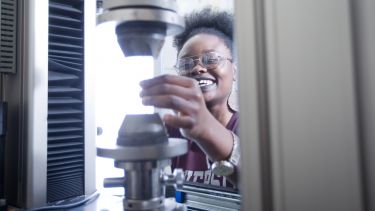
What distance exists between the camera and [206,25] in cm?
120

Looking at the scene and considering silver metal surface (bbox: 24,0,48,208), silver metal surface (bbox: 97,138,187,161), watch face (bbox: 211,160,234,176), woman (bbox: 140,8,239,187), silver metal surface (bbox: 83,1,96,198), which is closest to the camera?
silver metal surface (bbox: 97,138,187,161)

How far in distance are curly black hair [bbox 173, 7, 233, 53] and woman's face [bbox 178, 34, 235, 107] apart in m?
0.03

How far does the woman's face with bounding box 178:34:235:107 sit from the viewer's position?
112 cm

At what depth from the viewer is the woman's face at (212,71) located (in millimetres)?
1121

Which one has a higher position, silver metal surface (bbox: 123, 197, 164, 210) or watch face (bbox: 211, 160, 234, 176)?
watch face (bbox: 211, 160, 234, 176)

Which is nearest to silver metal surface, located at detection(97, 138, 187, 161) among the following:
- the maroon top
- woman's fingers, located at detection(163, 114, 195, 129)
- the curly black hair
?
woman's fingers, located at detection(163, 114, 195, 129)

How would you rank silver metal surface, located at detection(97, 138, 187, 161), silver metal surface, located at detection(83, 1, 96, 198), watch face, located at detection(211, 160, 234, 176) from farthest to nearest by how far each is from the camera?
silver metal surface, located at detection(83, 1, 96, 198), watch face, located at detection(211, 160, 234, 176), silver metal surface, located at detection(97, 138, 187, 161)

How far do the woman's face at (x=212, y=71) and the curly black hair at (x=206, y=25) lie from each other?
26 millimetres

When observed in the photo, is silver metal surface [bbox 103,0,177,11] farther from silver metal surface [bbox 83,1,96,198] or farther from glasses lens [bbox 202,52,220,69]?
glasses lens [bbox 202,52,220,69]

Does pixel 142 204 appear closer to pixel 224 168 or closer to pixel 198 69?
pixel 224 168

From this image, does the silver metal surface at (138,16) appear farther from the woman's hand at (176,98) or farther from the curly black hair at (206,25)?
the curly black hair at (206,25)

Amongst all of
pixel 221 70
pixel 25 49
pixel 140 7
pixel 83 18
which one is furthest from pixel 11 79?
pixel 221 70

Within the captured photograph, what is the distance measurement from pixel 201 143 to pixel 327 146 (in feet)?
1.22

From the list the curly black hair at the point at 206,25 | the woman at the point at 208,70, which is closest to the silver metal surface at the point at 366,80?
the woman at the point at 208,70
